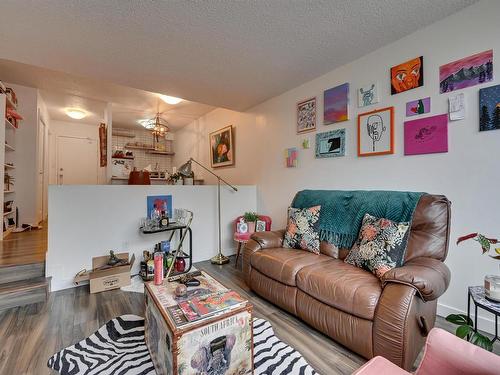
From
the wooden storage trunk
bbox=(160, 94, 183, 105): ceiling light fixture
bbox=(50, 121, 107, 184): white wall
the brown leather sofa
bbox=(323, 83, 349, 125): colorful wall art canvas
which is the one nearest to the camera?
the wooden storage trunk

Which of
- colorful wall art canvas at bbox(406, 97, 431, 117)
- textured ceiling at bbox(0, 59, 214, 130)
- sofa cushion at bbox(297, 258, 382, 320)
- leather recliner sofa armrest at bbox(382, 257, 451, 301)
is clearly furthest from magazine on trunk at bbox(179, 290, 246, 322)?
textured ceiling at bbox(0, 59, 214, 130)

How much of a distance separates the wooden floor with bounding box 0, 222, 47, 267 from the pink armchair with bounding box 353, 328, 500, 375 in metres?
3.15

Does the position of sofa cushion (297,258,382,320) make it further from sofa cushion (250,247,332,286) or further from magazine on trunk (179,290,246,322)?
magazine on trunk (179,290,246,322)

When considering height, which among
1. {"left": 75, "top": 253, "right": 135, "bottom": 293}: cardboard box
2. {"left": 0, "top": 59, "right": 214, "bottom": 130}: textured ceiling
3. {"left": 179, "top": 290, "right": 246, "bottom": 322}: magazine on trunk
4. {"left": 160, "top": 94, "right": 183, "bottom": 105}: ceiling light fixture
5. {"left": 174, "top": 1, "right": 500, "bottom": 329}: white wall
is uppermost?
{"left": 0, "top": 59, "right": 214, "bottom": 130}: textured ceiling

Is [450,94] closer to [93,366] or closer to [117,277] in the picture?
[93,366]

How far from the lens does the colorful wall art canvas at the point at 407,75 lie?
2023 millimetres

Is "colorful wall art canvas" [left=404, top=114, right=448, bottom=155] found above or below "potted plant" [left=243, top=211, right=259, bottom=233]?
above

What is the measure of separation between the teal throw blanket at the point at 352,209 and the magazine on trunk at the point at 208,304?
1276mm

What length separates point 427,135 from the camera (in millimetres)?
1983

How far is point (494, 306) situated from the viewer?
119 cm

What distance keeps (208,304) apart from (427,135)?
7.12 ft

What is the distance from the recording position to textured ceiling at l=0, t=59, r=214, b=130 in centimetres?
337

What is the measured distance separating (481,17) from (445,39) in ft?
0.72

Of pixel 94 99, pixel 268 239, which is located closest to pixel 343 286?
pixel 268 239
